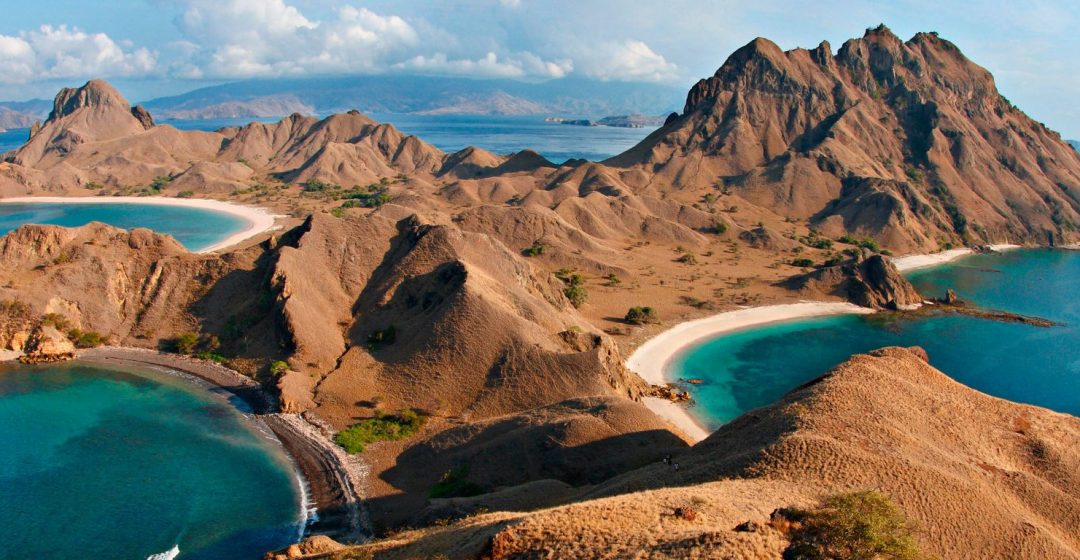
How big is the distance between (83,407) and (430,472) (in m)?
30.2

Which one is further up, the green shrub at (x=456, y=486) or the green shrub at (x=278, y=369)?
the green shrub at (x=278, y=369)

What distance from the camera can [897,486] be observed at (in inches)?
1148

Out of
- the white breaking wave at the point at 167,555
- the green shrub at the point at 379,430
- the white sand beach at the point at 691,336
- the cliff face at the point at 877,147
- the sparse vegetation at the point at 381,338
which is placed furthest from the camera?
the cliff face at the point at 877,147

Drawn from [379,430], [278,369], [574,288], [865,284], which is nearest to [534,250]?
[574,288]

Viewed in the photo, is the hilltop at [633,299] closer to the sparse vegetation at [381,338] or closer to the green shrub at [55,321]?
the sparse vegetation at [381,338]

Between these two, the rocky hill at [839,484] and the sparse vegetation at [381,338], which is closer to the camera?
the rocky hill at [839,484]

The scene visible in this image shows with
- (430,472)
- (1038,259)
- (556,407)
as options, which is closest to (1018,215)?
(1038,259)

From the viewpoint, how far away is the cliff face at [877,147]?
13262cm

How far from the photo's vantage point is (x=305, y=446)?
46.7 metres

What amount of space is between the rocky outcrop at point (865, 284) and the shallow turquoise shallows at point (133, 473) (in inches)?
2863

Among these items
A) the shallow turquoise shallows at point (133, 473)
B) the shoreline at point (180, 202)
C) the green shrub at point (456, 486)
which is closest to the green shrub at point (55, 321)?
the shallow turquoise shallows at point (133, 473)

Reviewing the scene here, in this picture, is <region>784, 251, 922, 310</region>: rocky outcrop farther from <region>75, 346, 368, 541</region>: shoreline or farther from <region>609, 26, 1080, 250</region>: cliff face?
<region>75, 346, 368, 541</region>: shoreline

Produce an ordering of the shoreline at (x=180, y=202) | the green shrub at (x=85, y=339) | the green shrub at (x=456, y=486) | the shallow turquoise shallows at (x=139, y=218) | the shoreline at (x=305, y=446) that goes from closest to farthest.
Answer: the shoreline at (x=305, y=446) → the green shrub at (x=456, y=486) → the green shrub at (x=85, y=339) → the shallow turquoise shallows at (x=139, y=218) → the shoreline at (x=180, y=202)

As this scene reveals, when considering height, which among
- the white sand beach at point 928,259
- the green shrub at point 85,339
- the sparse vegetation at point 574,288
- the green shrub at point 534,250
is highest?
the white sand beach at point 928,259
